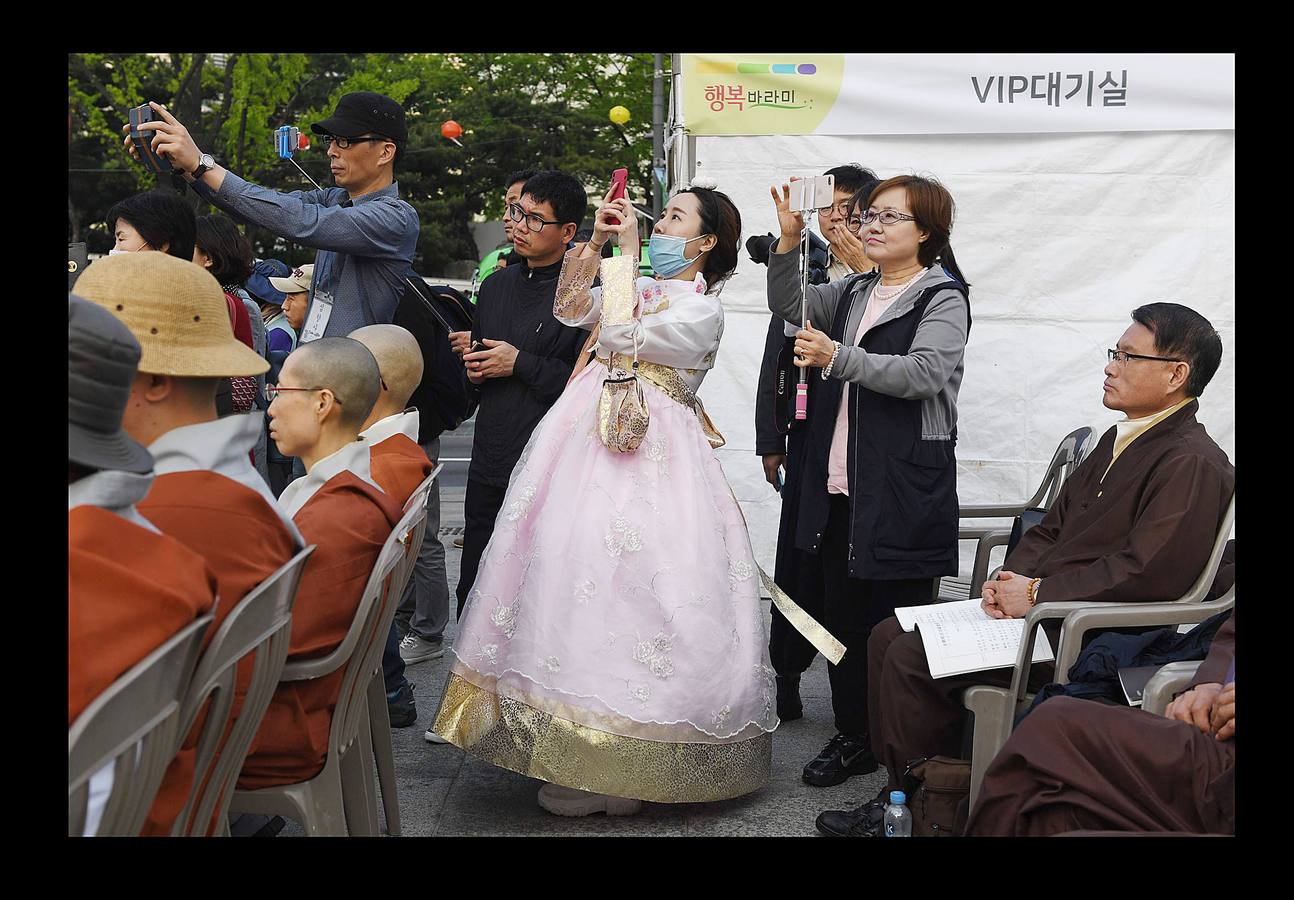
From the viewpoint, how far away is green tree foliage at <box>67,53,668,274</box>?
66.9 feet

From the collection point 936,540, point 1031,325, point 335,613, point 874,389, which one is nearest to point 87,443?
point 335,613

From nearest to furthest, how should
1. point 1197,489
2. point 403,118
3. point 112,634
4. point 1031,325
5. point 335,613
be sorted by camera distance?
1. point 112,634
2. point 335,613
3. point 1197,489
4. point 403,118
5. point 1031,325

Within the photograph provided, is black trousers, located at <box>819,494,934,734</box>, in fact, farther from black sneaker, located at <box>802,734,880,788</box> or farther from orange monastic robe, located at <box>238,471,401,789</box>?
orange monastic robe, located at <box>238,471,401,789</box>

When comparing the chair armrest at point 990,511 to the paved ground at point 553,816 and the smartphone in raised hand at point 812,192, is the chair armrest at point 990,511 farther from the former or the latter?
the smartphone in raised hand at point 812,192

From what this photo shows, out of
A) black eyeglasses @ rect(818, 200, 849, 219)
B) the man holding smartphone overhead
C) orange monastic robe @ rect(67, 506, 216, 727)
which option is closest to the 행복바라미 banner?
black eyeglasses @ rect(818, 200, 849, 219)

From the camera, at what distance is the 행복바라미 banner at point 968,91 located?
5.58 meters

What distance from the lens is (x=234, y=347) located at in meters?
2.30

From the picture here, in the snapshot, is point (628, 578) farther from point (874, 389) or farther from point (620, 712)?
point (874, 389)

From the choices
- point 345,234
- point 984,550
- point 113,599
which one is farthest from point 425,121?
point 113,599

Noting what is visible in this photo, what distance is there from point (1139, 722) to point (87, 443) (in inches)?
72.0

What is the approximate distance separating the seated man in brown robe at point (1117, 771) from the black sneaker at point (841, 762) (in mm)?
1342

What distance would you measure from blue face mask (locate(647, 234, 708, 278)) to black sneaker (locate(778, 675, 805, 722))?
4.77 ft

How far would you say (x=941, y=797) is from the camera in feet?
10.2

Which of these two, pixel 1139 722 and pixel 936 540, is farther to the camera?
pixel 936 540
